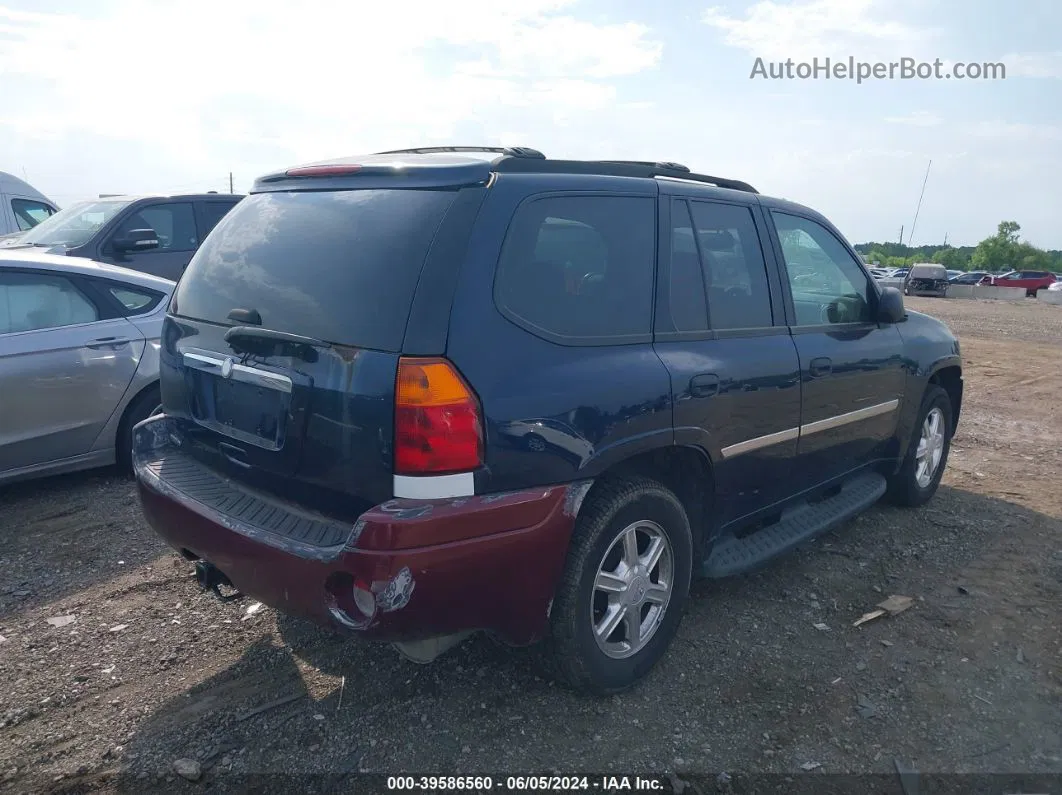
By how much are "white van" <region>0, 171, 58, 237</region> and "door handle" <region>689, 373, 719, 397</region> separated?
1209cm

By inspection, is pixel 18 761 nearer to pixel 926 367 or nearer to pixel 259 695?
pixel 259 695

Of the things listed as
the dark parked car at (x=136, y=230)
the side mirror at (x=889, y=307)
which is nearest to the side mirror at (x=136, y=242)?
the dark parked car at (x=136, y=230)

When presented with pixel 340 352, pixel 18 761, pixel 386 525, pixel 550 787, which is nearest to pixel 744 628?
pixel 550 787

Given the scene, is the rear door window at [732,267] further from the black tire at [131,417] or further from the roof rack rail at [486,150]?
the black tire at [131,417]

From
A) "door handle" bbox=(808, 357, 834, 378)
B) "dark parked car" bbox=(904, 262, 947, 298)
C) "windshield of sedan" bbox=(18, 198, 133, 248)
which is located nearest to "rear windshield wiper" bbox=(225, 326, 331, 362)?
"door handle" bbox=(808, 357, 834, 378)

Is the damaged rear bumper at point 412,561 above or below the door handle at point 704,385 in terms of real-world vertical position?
below

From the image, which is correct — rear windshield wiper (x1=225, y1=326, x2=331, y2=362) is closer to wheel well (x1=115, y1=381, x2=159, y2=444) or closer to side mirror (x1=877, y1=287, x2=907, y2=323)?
wheel well (x1=115, y1=381, x2=159, y2=444)

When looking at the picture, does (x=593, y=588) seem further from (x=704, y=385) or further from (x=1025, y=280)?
(x=1025, y=280)

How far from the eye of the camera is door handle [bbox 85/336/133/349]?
4906 millimetres

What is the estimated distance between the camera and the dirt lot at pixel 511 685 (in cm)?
274

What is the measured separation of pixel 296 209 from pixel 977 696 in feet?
10.6

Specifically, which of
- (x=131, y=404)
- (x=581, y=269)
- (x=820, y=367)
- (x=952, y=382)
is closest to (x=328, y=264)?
(x=581, y=269)

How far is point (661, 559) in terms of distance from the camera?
10.6 ft

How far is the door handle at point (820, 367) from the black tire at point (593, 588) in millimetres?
1116
